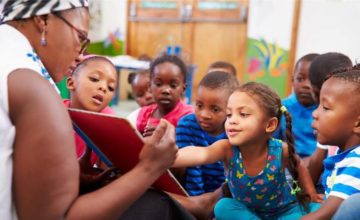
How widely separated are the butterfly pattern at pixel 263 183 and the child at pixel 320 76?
19.5 inches

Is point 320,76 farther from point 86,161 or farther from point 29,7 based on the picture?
point 29,7

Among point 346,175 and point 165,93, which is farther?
point 165,93

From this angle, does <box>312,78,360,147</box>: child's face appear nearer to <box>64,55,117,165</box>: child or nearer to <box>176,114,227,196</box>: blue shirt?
<box>176,114,227,196</box>: blue shirt

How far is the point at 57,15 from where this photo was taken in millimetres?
890

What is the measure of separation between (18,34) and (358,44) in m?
3.38

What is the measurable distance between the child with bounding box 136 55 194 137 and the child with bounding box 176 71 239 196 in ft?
1.17

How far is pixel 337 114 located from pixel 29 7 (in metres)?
0.95

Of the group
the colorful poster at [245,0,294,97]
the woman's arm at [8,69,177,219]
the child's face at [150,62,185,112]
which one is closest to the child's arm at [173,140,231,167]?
the woman's arm at [8,69,177,219]

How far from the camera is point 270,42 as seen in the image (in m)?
4.93

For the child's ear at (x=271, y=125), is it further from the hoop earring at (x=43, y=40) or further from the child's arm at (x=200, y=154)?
the hoop earring at (x=43, y=40)

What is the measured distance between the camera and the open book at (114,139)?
863 millimetres

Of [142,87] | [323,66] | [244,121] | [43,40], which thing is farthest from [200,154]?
[142,87]

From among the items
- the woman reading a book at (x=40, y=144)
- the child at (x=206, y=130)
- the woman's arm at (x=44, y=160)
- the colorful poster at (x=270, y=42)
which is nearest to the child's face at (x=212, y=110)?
the child at (x=206, y=130)

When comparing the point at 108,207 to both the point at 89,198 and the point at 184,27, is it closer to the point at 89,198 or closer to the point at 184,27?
the point at 89,198
